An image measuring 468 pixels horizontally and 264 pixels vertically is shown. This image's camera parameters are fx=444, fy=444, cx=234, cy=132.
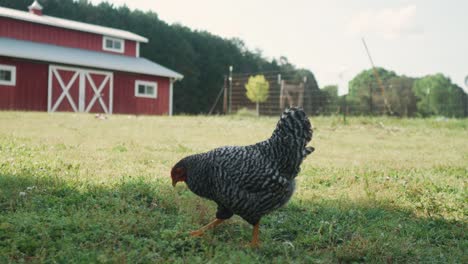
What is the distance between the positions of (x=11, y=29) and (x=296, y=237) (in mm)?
26199

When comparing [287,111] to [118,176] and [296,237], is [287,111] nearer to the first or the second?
[296,237]

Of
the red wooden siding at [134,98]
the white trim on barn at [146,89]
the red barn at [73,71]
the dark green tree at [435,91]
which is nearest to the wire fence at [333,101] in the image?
the dark green tree at [435,91]

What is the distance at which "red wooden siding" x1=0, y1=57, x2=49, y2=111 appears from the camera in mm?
22703

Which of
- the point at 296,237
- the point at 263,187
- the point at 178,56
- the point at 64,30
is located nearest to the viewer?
the point at 263,187

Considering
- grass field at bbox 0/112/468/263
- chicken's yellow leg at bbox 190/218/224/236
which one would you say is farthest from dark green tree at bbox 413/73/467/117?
chicken's yellow leg at bbox 190/218/224/236

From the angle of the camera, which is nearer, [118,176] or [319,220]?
[319,220]

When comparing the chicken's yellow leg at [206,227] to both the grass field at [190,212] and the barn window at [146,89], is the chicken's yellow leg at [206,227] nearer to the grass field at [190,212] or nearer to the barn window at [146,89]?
the grass field at [190,212]

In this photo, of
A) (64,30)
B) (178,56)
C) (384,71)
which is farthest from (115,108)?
(384,71)

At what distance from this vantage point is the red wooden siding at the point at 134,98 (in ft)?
87.8

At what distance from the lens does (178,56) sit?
46.3 metres

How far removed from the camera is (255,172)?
379 centimetres

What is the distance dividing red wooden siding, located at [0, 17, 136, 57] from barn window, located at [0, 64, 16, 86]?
13.6 ft

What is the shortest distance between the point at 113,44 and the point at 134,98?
4654 mm

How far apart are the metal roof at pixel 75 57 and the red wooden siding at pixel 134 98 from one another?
0.67 meters
